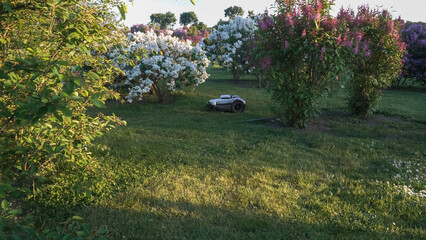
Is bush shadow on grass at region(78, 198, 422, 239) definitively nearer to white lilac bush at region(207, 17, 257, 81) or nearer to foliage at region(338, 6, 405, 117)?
foliage at region(338, 6, 405, 117)

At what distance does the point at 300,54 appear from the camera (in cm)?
827

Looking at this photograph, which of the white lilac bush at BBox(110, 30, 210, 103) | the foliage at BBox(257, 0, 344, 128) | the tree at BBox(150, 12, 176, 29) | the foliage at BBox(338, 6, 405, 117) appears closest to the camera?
the foliage at BBox(257, 0, 344, 128)

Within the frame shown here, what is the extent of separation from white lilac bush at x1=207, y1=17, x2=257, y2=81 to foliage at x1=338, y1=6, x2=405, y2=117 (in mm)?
8044

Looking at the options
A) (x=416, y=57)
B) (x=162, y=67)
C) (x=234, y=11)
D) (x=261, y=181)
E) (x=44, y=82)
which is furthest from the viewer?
(x=234, y=11)

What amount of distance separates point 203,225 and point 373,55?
8.56 metres

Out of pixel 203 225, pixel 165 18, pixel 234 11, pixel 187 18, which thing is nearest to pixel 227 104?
pixel 203 225

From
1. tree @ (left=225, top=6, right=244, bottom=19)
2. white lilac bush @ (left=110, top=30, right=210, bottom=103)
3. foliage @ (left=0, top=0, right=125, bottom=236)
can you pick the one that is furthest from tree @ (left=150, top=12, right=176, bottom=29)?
foliage @ (left=0, top=0, right=125, bottom=236)

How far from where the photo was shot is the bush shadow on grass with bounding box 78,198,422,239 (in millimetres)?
3547

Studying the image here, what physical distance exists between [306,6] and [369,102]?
4171 mm

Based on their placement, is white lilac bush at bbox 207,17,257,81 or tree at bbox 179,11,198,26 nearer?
white lilac bush at bbox 207,17,257,81

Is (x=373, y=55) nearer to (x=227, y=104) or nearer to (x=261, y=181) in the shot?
(x=227, y=104)

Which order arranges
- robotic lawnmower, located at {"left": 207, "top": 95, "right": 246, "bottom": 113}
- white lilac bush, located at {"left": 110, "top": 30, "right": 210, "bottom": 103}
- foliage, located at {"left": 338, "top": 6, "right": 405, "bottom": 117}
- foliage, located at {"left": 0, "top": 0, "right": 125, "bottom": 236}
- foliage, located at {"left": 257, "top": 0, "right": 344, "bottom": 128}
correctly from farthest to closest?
white lilac bush, located at {"left": 110, "top": 30, "right": 210, "bottom": 103} < robotic lawnmower, located at {"left": 207, "top": 95, "right": 246, "bottom": 113} < foliage, located at {"left": 338, "top": 6, "right": 405, "bottom": 117} < foliage, located at {"left": 257, "top": 0, "right": 344, "bottom": 128} < foliage, located at {"left": 0, "top": 0, "right": 125, "bottom": 236}

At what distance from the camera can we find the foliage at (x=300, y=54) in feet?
25.8

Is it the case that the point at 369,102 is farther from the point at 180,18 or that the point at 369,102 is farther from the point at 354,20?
the point at 180,18
